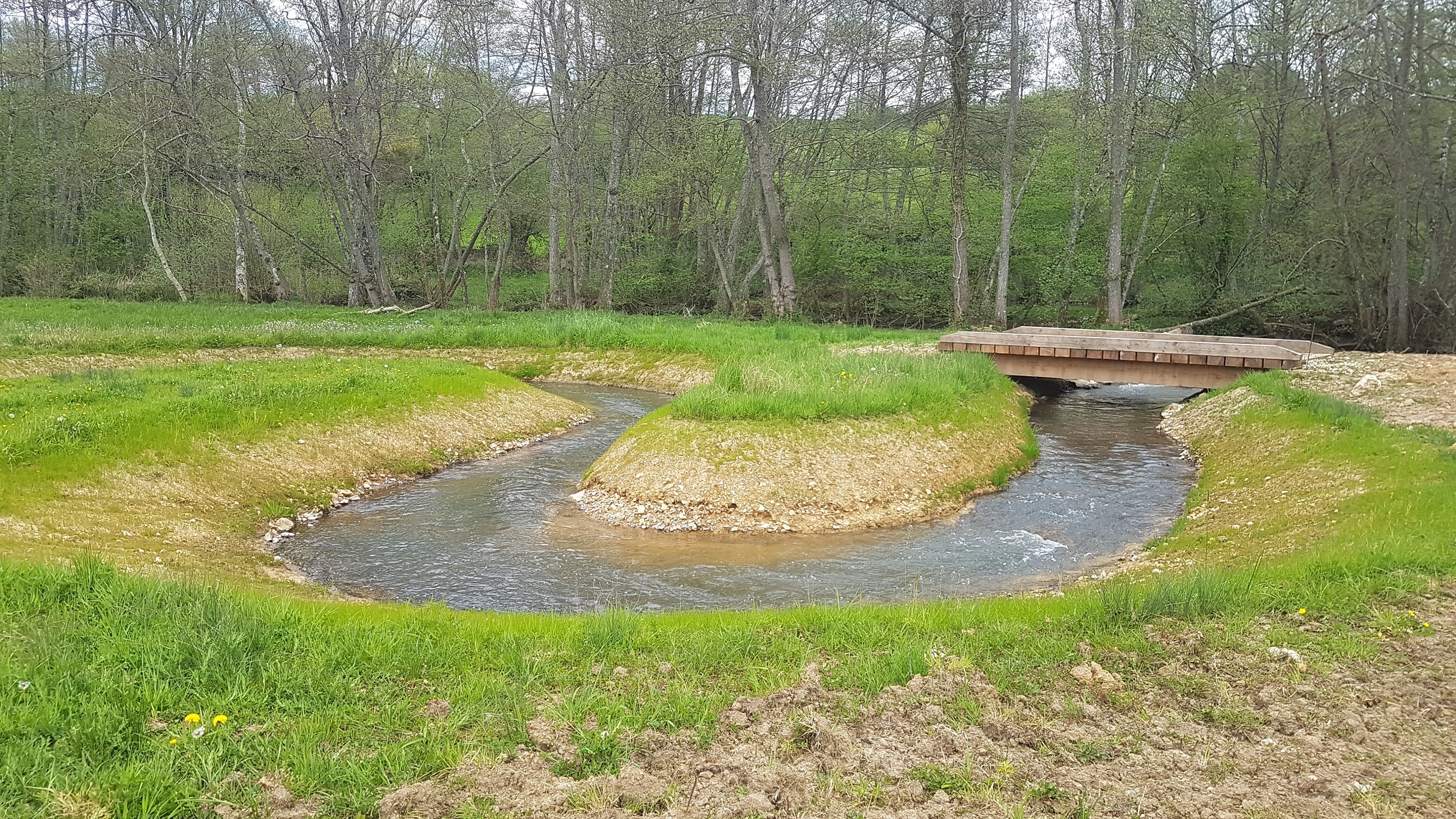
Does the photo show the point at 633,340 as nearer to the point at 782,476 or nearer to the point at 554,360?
the point at 554,360

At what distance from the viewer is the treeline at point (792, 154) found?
24.8 m

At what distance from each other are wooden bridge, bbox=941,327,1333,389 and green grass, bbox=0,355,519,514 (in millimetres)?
12602

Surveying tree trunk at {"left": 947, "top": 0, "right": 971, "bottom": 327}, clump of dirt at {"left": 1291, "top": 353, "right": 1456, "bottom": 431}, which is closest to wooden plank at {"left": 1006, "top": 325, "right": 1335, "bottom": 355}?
clump of dirt at {"left": 1291, "top": 353, "right": 1456, "bottom": 431}

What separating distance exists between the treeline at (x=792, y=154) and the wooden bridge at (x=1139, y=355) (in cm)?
723

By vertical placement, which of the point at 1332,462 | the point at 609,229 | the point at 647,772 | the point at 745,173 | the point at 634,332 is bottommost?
the point at 647,772

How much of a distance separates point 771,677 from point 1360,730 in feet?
11.3

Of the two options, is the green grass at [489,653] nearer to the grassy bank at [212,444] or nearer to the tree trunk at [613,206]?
the grassy bank at [212,444]

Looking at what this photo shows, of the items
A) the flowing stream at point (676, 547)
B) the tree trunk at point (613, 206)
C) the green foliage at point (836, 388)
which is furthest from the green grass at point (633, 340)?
the tree trunk at point (613, 206)

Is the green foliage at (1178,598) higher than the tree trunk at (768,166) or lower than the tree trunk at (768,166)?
lower

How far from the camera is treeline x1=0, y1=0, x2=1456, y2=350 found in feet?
81.4

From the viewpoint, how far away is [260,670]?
535 cm

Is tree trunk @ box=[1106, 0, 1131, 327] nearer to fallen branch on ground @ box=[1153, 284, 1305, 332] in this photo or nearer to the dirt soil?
fallen branch on ground @ box=[1153, 284, 1305, 332]

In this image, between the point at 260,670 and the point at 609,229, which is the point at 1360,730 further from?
the point at 609,229

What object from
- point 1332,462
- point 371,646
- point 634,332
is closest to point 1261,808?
point 371,646
